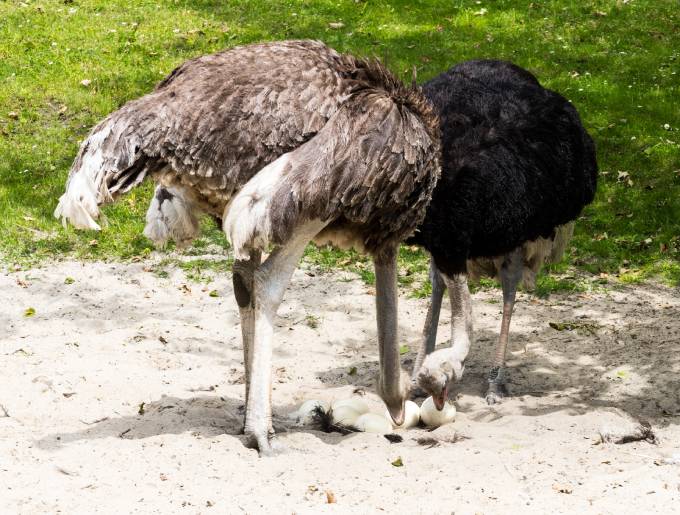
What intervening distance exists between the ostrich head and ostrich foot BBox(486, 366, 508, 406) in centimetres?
101

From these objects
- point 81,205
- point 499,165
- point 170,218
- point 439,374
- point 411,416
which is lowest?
point 411,416

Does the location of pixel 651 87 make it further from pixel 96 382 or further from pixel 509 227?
pixel 96 382

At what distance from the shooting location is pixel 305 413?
224 inches

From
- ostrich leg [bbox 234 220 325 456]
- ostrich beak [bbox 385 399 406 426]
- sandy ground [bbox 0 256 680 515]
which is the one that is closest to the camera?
sandy ground [bbox 0 256 680 515]

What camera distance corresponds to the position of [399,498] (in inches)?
178

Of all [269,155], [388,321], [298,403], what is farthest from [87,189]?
[298,403]

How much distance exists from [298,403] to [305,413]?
582 millimetres

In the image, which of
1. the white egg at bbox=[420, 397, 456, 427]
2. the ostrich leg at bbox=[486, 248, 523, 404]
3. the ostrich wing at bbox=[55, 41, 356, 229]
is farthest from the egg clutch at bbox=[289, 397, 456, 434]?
the ostrich wing at bbox=[55, 41, 356, 229]

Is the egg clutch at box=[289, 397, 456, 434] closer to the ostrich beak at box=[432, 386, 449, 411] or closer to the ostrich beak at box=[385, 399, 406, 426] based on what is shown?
the ostrich beak at box=[385, 399, 406, 426]

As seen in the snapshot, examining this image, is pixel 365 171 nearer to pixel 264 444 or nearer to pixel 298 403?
pixel 264 444

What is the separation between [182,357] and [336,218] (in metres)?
2.18

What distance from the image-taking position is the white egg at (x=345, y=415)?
5.62m

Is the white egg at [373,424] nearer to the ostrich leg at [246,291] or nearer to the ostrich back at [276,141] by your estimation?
the ostrich leg at [246,291]

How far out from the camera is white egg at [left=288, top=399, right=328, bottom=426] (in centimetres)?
565
